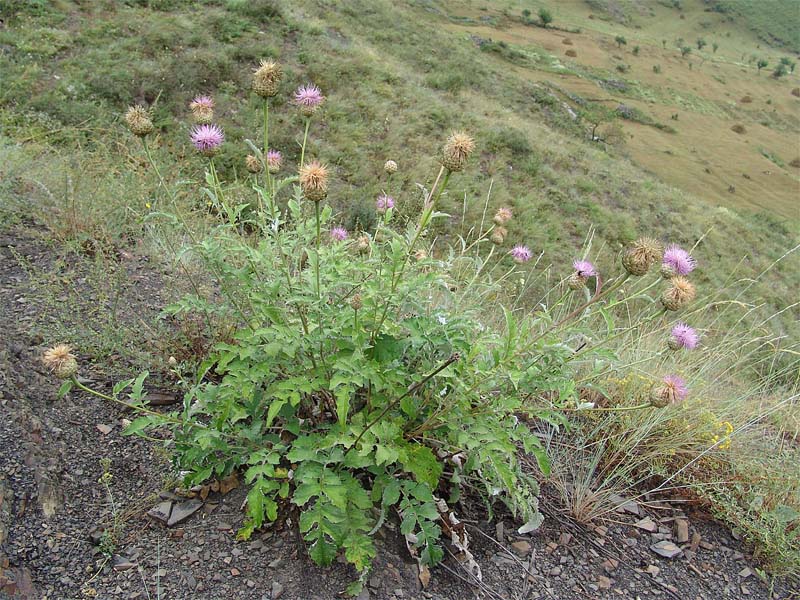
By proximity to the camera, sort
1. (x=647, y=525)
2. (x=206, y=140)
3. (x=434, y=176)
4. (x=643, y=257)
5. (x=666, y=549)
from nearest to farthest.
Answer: (x=643, y=257) → (x=206, y=140) → (x=666, y=549) → (x=647, y=525) → (x=434, y=176)

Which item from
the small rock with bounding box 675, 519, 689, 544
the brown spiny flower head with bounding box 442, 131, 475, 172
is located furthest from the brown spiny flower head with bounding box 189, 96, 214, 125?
the small rock with bounding box 675, 519, 689, 544

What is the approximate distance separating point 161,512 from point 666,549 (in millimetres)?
2147

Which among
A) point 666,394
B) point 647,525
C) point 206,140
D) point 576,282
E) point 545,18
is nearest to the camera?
point 666,394

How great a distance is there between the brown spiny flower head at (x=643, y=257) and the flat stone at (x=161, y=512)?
1.92 meters

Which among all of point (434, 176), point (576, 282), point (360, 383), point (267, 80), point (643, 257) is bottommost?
point (434, 176)

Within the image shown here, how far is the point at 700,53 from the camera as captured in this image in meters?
63.1

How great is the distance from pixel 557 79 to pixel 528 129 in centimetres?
2103

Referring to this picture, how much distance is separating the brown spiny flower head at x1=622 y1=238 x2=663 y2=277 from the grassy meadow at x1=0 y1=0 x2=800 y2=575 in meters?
0.14

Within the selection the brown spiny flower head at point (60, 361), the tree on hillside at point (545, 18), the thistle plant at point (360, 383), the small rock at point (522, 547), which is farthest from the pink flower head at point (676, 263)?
the tree on hillside at point (545, 18)

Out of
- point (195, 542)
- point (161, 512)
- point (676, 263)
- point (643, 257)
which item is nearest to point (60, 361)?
point (161, 512)

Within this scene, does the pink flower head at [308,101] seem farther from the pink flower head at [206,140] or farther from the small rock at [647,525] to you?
the small rock at [647,525]

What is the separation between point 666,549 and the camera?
8.03 feet

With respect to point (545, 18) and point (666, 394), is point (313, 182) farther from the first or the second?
point (545, 18)

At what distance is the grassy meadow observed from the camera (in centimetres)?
286
